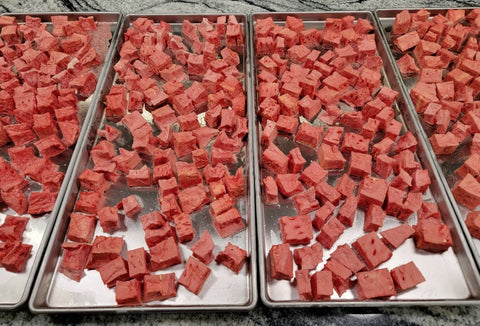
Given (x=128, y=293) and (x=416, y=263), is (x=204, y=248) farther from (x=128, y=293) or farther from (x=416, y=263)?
(x=416, y=263)

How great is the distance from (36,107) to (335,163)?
1561 millimetres

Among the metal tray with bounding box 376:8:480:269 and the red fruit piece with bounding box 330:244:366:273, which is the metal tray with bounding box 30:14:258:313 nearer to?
the red fruit piece with bounding box 330:244:366:273

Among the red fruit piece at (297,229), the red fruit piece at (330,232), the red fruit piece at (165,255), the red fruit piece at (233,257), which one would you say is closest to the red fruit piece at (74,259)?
the red fruit piece at (165,255)

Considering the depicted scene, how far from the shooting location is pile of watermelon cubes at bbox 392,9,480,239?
1.72 meters

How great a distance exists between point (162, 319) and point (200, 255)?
10.4 inches

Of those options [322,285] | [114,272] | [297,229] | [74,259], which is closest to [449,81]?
[297,229]

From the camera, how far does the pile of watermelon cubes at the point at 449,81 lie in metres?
1.72

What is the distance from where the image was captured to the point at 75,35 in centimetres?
235

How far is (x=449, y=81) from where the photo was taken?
2.09m

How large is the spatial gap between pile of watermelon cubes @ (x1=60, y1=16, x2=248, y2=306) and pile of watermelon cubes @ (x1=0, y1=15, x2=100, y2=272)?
0.58 ft

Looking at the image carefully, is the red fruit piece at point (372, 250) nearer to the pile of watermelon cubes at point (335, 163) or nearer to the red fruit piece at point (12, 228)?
the pile of watermelon cubes at point (335, 163)

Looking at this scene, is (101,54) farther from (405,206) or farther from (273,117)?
(405,206)

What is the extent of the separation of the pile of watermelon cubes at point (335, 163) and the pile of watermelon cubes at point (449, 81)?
5.9 inches

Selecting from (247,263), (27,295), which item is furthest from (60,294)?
(247,263)
